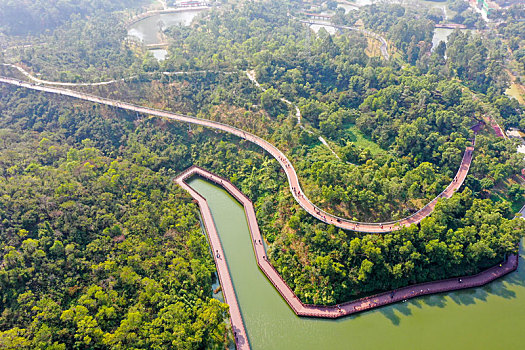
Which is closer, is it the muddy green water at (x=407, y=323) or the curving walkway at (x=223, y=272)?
the muddy green water at (x=407, y=323)

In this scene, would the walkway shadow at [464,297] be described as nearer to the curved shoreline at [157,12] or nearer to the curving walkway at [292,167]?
the curving walkway at [292,167]

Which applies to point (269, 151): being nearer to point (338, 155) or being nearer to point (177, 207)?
point (338, 155)

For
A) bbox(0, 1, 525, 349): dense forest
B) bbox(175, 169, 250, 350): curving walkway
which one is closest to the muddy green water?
bbox(175, 169, 250, 350): curving walkway

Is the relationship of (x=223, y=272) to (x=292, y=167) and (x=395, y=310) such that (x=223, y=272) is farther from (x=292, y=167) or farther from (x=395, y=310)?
(x=395, y=310)

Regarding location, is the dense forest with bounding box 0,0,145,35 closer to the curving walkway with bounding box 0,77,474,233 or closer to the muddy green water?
the curving walkway with bounding box 0,77,474,233

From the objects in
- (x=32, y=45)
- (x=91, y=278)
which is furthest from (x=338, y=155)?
(x=32, y=45)

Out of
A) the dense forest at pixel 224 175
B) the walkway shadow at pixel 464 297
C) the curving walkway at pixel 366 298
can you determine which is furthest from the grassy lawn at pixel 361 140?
the walkway shadow at pixel 464 297
